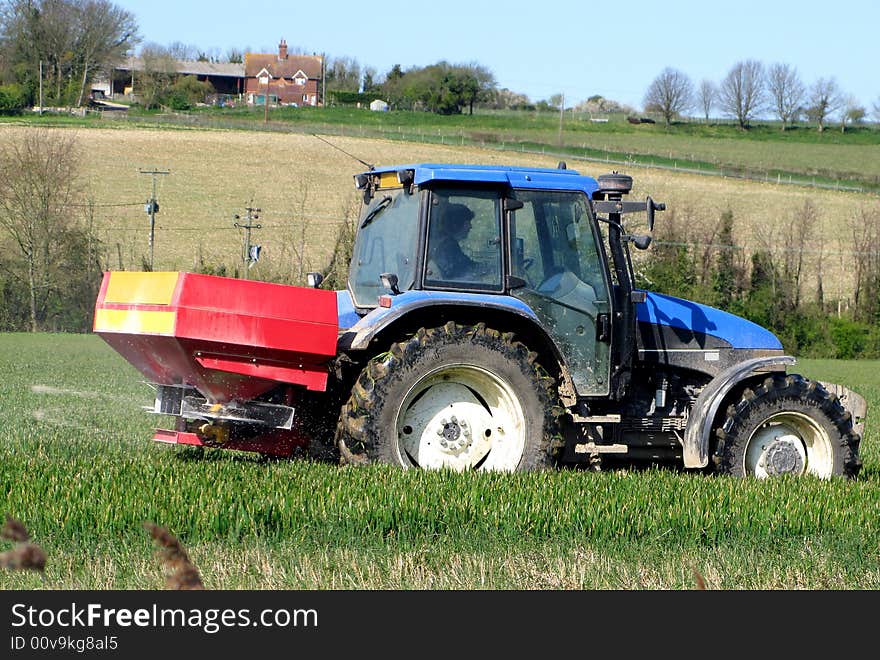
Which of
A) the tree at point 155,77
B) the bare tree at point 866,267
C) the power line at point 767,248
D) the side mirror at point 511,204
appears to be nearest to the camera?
the side mirror at point 511,204

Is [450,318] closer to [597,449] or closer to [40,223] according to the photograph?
[597,449]

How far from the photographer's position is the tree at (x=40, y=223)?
36.7 m

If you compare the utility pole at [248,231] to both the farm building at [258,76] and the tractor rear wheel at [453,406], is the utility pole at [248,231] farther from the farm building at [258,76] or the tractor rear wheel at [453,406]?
the farm building at [258,76]

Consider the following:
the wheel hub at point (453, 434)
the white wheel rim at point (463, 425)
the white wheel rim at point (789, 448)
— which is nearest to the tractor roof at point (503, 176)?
the white wheel rim at point (463, 425)

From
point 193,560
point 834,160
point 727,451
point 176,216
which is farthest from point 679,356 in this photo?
point 834,160

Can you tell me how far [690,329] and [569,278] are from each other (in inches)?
49.7

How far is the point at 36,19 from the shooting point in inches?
2763

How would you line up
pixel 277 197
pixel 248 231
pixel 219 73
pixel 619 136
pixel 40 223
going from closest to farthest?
1. pixel 40 223
2. pixel 248 231
3. pixel 277 197
4. pixel 619 136
5. pixel 219 73

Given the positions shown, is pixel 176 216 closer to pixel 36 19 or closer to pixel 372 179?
pixel 36 19

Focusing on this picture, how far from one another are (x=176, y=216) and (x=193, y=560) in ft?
140

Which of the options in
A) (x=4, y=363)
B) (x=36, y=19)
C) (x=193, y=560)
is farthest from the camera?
(x=36, y=19)

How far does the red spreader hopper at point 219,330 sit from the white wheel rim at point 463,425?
73 centimetres

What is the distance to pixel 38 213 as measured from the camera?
37.7m

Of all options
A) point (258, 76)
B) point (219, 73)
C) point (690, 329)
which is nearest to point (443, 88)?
point (258, 76)
